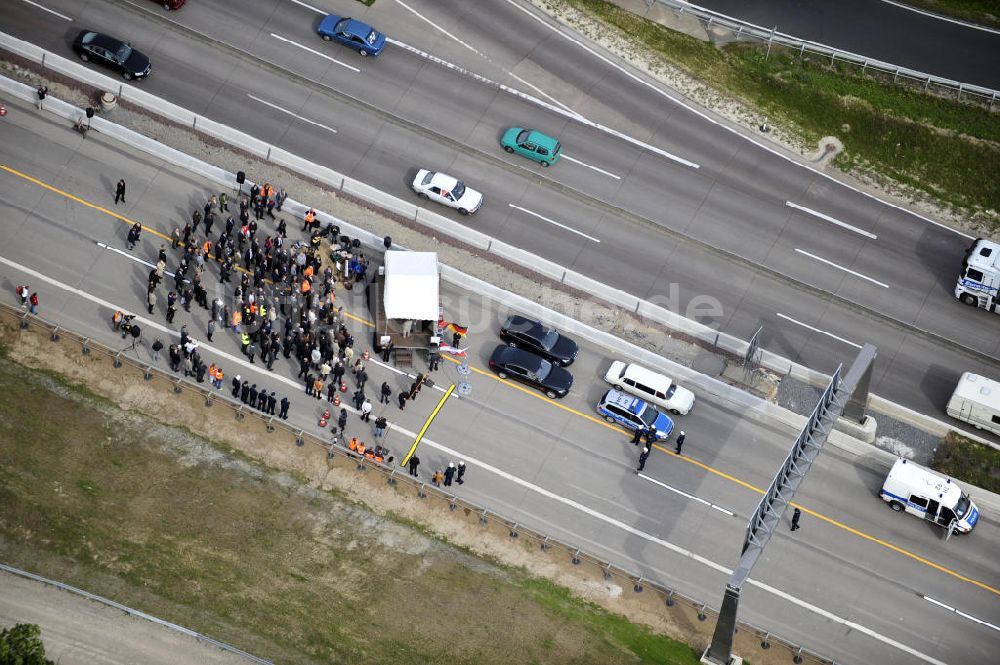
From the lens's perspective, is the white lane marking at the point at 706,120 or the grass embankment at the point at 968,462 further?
the white lane marking at the point at 706,120

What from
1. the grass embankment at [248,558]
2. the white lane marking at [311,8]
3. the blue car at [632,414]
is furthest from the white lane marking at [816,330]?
the white lane marking at [311,8]

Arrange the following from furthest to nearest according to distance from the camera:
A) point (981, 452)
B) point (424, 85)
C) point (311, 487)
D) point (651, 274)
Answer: point (424, 85) → point (651, 274) → point (981, 452) → point (311, 487)

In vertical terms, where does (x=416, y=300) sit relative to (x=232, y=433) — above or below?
above

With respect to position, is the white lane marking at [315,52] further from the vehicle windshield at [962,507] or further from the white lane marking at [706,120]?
the vehicle windshield at [962,507]

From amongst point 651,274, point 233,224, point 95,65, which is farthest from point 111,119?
point 651,274

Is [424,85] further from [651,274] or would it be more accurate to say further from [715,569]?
[715,569]

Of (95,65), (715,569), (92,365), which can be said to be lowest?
(92,365)
